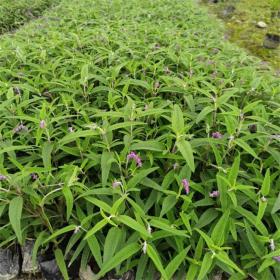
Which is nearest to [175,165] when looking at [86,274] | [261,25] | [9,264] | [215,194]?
[215,194]

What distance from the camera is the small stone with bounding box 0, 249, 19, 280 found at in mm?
2020

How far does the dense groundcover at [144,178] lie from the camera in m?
1.78

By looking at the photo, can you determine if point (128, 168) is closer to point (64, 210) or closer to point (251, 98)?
point (64, 210)

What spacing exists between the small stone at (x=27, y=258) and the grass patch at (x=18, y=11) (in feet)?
27.6

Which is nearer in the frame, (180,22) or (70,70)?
(70,70)

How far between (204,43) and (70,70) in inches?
92.3

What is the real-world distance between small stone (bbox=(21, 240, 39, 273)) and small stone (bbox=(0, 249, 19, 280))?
5 centimetres

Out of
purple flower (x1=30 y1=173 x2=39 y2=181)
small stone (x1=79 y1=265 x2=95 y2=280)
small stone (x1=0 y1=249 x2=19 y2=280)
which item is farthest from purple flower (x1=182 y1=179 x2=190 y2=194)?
small stone (x1=0 y1=249 x2=19 y2=280)

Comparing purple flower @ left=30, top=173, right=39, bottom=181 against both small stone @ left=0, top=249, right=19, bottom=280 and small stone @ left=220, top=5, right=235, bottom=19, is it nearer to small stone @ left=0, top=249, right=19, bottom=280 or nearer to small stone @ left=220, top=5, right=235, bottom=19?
small stone @ left=0, top=249, right=19, bottom=280

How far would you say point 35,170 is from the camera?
5.98 feet

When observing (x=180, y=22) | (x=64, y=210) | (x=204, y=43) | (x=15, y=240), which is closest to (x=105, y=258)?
(x=64, y=210)

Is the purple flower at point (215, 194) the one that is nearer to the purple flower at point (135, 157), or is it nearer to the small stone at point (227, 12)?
the purple flower at point (135, 157)

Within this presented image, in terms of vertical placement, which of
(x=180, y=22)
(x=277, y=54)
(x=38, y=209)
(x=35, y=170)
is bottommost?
(x=277, y=54)

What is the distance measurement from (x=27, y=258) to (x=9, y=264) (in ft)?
0.38
